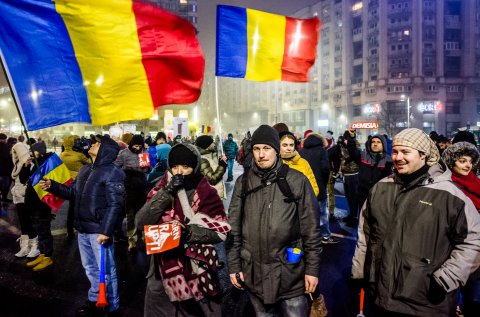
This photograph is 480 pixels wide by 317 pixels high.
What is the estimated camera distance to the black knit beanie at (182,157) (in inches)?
115

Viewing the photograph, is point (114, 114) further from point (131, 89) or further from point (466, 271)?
point (466, 271)

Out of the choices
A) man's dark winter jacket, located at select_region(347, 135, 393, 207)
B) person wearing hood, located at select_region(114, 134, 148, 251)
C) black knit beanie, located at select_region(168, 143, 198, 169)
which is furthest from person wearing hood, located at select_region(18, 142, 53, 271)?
man's dark winter jacket, located at select_region(347, 135, 393, 207)

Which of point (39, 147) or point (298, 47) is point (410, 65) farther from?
point (39, 147)

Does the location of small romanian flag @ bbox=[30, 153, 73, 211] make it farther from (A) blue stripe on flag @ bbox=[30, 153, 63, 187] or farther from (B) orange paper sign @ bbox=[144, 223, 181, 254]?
(B) orange paper sign @ bbox=[144, 223, 181, 254]

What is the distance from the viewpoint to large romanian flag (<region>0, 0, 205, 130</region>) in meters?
3.43

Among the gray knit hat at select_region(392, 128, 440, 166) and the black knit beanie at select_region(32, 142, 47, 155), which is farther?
the black knit beanie at select_region(32, 142, 47, 155)

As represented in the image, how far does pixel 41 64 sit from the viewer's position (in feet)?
11.6

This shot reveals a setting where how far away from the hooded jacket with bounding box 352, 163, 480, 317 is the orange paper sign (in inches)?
64.2

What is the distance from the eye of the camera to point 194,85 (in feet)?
14.9

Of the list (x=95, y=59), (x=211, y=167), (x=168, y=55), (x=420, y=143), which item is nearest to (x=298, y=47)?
(x=211, y=167)

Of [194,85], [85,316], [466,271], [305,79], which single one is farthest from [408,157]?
[305,79]

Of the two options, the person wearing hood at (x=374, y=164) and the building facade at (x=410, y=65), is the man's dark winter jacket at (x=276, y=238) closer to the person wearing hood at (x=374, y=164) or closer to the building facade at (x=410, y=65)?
the person wearing hood at (x=374, y=164)

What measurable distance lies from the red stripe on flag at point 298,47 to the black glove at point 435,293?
223 inches

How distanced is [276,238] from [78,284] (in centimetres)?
387
